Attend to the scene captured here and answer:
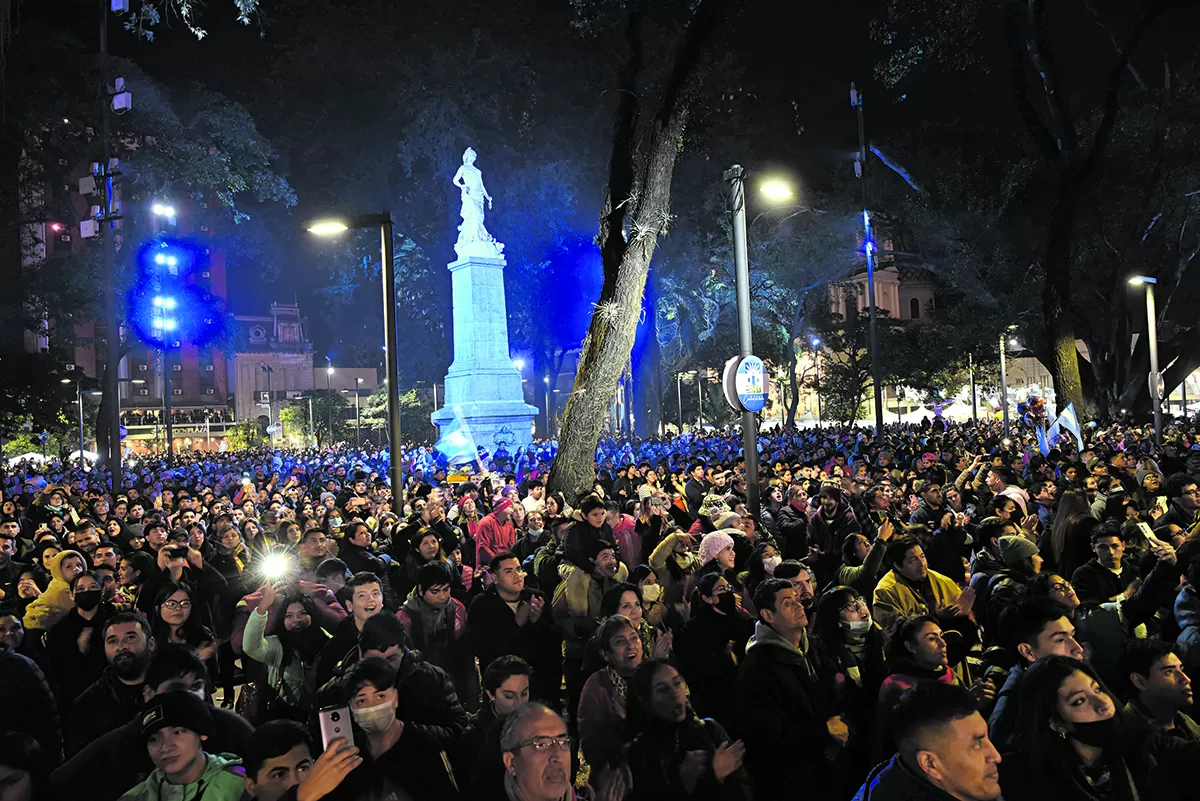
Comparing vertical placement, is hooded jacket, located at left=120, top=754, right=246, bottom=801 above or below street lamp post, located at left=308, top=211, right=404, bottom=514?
below

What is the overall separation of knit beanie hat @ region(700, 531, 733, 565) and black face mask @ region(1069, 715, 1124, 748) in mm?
3892

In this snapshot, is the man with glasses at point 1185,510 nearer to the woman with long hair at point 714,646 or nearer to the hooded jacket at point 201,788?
the woman with long hair at point 714,646

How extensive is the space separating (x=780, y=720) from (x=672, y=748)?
60cm

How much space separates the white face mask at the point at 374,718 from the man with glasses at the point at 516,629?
6.65ft

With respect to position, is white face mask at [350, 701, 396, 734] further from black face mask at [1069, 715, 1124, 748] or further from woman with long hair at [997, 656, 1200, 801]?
black face mask at [1069, 715, 1124, 748]

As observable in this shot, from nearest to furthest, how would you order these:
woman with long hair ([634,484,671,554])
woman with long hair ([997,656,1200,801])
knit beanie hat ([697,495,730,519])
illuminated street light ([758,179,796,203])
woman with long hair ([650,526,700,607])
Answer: woman with long hair ([997,656,1200,801]) → woman with long hair ([650,526,700,607]) → woman with long hair ([634,484,671,554]) → knit beanie hat ([697,495,730,519]) → illuminated street light ([758,179,796,203])

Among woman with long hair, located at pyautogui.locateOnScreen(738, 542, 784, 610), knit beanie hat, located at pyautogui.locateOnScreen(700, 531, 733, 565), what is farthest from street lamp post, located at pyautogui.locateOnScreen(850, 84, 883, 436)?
woman with long hair, located at pyautogui.locateOnScreen(738, 542, 784, 610)

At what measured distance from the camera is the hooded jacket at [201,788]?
347 cm

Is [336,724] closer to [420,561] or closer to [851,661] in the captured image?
[851,661]

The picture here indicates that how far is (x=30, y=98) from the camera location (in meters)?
26.3

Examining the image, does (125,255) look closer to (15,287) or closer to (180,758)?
(15,287)

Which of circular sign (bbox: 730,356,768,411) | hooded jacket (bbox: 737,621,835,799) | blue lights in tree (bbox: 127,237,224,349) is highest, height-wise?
blue lights in tree (bbox: 127,237,224,349)

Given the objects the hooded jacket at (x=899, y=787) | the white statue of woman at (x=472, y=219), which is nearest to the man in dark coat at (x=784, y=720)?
the hooded jacket at (x=899, y=787)

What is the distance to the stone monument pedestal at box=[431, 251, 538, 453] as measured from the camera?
30.2m
